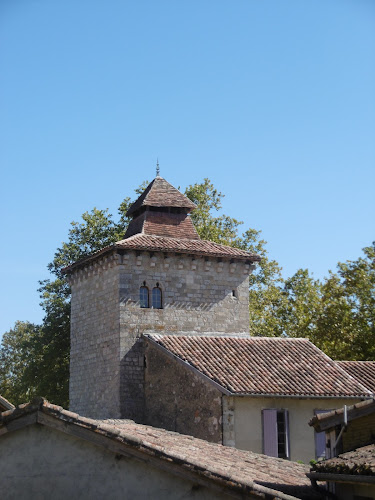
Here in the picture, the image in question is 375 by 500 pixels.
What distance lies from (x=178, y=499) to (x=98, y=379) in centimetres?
1895

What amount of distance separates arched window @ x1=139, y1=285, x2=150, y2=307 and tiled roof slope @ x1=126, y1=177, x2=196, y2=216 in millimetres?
4373

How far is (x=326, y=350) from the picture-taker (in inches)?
1566

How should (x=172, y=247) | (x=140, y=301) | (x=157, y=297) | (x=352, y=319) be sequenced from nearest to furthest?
(x=140, y=301) < (x=157, y=297) < (x=172, y=247) < (x=352, y=319)

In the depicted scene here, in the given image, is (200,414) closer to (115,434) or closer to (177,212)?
(177,212)

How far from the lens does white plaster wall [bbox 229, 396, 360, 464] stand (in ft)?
82.1

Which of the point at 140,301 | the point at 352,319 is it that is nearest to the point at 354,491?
the point at 140,301

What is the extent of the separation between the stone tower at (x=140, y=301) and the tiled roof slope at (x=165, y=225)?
4 cm

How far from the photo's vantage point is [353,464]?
12.1 meters

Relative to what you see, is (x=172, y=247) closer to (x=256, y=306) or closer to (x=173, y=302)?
(x=173, y=302)

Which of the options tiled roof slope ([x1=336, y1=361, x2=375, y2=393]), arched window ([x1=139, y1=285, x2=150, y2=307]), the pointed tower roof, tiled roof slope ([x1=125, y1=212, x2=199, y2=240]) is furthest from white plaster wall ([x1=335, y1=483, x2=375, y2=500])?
tiled roof slope ([x1=125, y1=212, x2=199, y2=240])

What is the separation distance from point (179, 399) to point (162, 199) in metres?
10.1

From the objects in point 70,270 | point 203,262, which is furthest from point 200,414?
point 70,270

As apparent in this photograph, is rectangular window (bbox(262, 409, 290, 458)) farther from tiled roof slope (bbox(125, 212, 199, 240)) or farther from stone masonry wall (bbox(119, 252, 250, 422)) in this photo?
tiled roof slope (bbox(125, 212, 199, 240))

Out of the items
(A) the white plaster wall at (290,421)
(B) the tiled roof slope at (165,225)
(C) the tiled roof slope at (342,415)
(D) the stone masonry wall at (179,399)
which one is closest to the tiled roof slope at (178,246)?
(B) the tiled roof slope at (165,225)
